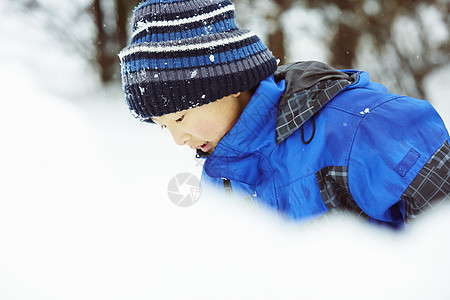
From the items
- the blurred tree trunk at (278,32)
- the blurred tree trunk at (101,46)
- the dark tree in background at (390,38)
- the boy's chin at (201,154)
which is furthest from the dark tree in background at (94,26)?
the boy's chin at (201,154)

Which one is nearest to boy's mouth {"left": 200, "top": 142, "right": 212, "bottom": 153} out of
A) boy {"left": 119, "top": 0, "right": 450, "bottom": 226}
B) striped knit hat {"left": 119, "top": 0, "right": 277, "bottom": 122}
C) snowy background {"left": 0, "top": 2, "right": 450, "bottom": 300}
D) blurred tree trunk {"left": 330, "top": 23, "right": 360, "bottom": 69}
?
boy {"left": 119, "top": 0, "right": 450, "bottom": 226}

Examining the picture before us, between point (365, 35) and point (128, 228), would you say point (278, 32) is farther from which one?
point (128, 228)

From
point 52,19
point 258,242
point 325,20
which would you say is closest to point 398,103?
point 258,242

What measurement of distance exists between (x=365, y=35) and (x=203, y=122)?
77.1 inches

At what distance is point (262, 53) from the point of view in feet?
3.64

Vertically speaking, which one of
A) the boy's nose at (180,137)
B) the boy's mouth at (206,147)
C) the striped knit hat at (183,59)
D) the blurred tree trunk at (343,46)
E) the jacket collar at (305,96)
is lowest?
the blurred tree trunk at (343,46)

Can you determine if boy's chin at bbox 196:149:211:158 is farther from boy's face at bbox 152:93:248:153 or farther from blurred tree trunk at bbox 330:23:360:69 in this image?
blurred tree trunk at bbox 330:23:360:69

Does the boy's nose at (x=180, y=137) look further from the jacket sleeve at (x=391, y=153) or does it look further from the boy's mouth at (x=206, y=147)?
the jacket sleeve at (x=391, y=153)

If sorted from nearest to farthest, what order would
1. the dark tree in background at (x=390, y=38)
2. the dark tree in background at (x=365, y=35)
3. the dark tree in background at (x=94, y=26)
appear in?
the dark tree in background at (x=94, y=26)
the dark tree in background at (x=365, y=35)
the dark tree in background at (x=390, y=38)

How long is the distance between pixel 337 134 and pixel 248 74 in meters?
0.27

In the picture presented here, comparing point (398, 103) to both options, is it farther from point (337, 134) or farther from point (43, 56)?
point (43, 56)

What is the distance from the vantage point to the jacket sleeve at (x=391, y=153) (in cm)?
87

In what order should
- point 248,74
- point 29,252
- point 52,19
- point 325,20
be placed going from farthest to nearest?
point 325,20 < point 52,19 < point 29,252 < point 248,74

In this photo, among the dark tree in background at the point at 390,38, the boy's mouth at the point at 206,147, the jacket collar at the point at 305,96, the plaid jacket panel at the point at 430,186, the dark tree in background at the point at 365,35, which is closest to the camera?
the plaid jacket panel at the point at 430,186
